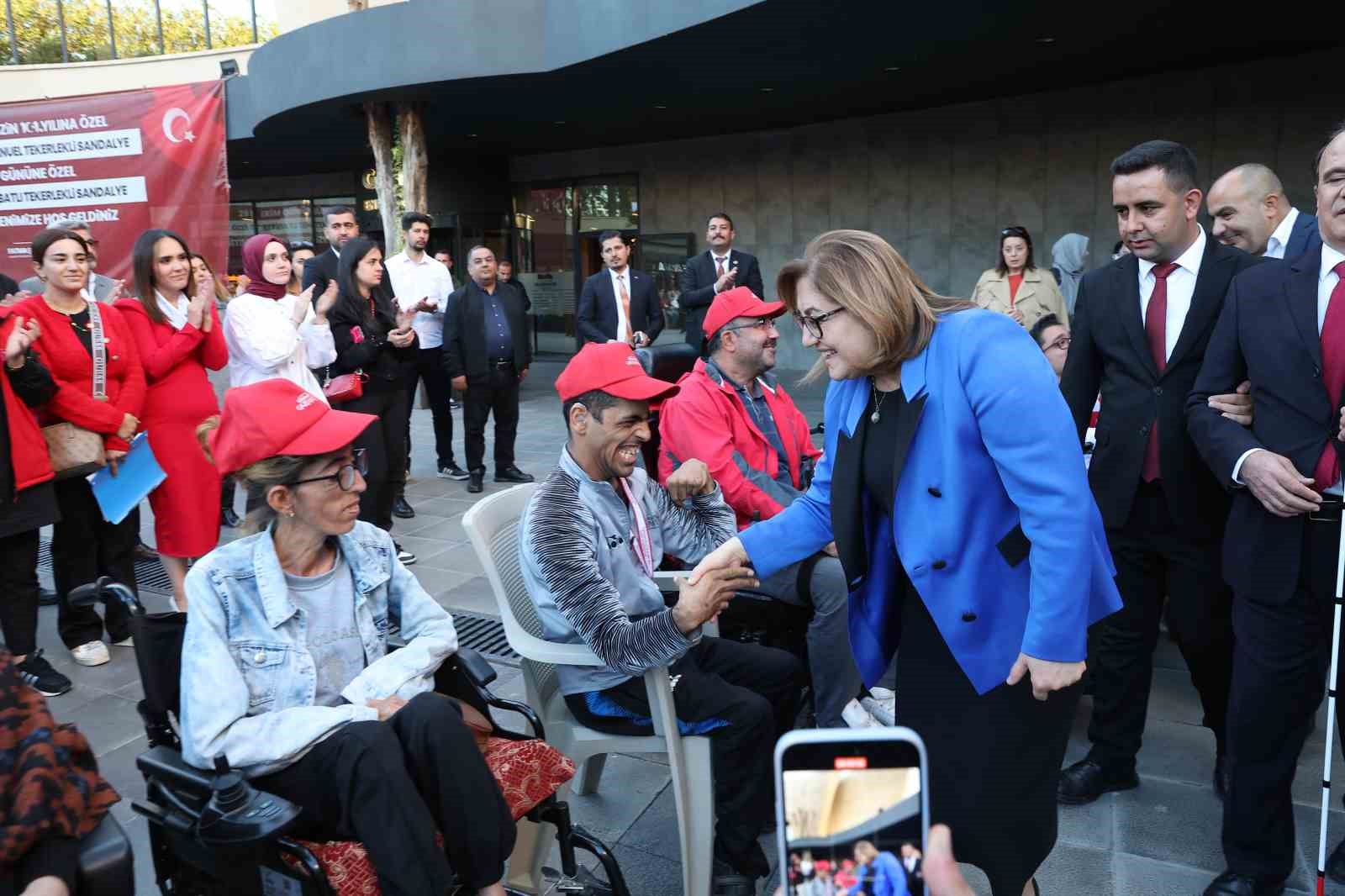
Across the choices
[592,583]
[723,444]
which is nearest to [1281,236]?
[723,444]

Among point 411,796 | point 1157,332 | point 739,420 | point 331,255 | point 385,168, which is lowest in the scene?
point 411,796

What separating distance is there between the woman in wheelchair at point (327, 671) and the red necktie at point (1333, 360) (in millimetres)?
2211

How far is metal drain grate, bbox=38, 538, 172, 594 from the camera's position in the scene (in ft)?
18.1

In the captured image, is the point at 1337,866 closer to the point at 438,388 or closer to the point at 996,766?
the point at 996,766

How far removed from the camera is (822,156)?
45.7 ft

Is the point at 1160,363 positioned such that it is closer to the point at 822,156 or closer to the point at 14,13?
the point at 822,156

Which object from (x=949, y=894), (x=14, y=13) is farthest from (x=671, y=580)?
(x=14, y=13)

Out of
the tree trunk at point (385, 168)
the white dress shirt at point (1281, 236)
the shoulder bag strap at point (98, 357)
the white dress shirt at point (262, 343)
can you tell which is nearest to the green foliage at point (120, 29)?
the tree trunk at point (385, 168)

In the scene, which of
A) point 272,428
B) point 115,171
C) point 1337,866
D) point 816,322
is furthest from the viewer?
point 115,171

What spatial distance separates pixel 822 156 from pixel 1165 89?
4.71 meters

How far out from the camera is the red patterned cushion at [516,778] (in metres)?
1.87

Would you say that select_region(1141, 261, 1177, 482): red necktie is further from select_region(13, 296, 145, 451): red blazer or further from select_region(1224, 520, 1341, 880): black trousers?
select_region(13, 296, 145, 451): red blazer

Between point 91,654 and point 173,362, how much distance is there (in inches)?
59.2

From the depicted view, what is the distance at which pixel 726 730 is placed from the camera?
2463mm
